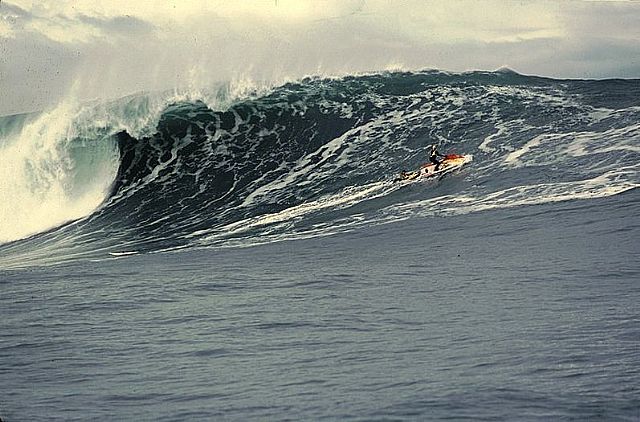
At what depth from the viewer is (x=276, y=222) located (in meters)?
20.0

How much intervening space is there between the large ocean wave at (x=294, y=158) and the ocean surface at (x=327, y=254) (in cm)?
9

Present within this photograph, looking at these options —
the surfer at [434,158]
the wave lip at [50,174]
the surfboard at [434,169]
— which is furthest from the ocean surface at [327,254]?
the surfer at [434,158]

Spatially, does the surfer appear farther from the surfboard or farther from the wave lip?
the wave lip

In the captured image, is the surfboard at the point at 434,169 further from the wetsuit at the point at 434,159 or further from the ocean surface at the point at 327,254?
the ocean surface at the point at 327,254

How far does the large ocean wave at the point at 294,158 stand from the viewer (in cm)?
1964

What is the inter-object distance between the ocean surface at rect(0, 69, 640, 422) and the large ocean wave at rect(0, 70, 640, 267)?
0.09 m

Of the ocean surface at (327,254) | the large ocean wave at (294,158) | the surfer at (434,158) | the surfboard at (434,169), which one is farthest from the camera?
the surfer at (434,158)

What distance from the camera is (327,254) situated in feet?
51.7

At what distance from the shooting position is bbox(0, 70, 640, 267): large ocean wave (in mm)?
19641

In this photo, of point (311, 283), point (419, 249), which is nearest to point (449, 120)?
point (419, 249)

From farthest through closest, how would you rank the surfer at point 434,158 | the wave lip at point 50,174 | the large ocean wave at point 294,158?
the wave lip at point 50,174
the surfer at point 434,158
the large ocean wave at point 294,158

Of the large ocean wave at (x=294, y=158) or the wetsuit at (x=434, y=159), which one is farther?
the wetsuit at (x=434, y=159)

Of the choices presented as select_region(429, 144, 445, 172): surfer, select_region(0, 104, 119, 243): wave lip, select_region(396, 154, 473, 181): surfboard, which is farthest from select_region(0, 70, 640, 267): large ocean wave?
select_region(429, 144, 445, 172): surfer

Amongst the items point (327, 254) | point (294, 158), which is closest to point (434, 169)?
point (294, 158)
